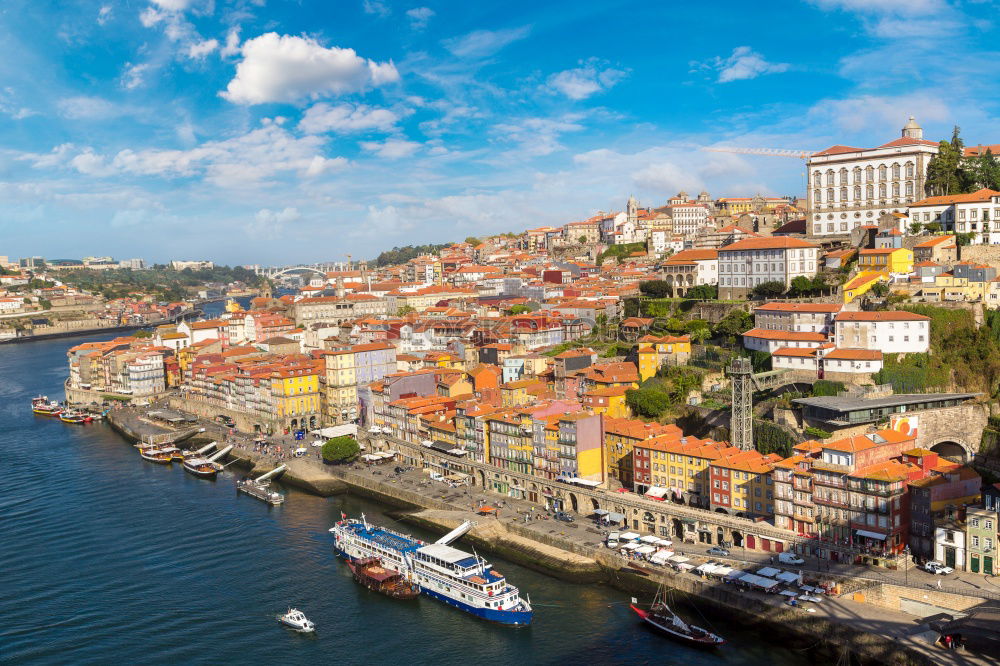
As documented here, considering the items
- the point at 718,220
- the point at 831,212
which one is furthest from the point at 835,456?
the point at 718,220

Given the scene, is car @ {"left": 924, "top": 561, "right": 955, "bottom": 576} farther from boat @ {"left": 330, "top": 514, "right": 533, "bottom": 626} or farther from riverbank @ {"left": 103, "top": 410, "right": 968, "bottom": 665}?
boat @ {"left": 330, "top": 514, "right": 533, "bottom": 626}

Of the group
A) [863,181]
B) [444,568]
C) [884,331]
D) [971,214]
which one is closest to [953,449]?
[884,331]

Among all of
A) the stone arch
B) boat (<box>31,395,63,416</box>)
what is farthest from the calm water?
boat (<box>31,395,63,416</box>)

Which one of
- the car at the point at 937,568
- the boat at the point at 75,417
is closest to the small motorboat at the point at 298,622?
the car at the point at 937,568

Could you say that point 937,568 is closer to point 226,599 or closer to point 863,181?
point 226,599

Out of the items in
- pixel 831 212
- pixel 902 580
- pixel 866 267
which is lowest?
pixel 902 580

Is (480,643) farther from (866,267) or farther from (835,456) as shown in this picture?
(866,267)
